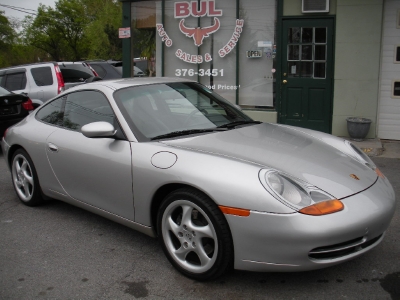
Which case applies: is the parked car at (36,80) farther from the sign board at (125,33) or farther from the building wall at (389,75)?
the building wall at (389,75)

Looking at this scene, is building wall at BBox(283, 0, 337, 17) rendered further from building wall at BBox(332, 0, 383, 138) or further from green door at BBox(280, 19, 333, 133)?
building wall at BBox(332, 0, 383, 138)

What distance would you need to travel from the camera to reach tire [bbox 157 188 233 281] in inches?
126

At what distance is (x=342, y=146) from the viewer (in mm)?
4293

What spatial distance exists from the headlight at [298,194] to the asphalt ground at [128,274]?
0.62 meters

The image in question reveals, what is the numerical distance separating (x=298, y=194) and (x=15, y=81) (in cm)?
985

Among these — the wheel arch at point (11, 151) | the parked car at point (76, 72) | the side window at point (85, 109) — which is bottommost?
the wheel arch at point (11, 151)

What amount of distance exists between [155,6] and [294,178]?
28.4ft

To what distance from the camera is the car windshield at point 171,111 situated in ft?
13.3

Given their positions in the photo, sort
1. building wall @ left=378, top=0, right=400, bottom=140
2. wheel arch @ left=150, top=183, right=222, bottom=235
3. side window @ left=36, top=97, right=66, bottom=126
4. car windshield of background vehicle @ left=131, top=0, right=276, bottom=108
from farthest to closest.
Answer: car windshield of background vehicle @ left=131, top=0, right=276, bottom=108 < building wall @ left=378, top=0, right=400, bottom=140 < side window @ left=36, top=97, right=66, bottom=126 < wheel arch @ left=150, top=183, right=222, bottom=235

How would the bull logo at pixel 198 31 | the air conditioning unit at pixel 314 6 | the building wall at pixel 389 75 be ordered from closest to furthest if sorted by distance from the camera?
the building wall at pixel 389 75 < the air conditioning unit at pixel 314 6 < the bull logo at pixel 198 31

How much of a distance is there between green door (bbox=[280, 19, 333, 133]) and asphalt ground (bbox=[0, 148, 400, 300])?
17.1ft

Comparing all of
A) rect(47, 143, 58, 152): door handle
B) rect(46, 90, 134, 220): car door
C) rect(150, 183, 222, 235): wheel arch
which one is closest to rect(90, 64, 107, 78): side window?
rect(46, 90, 134, 220): car door

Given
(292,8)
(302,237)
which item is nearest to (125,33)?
(292,8)

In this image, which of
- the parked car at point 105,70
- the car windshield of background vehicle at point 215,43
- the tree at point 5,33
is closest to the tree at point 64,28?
the tree at point 5,33
